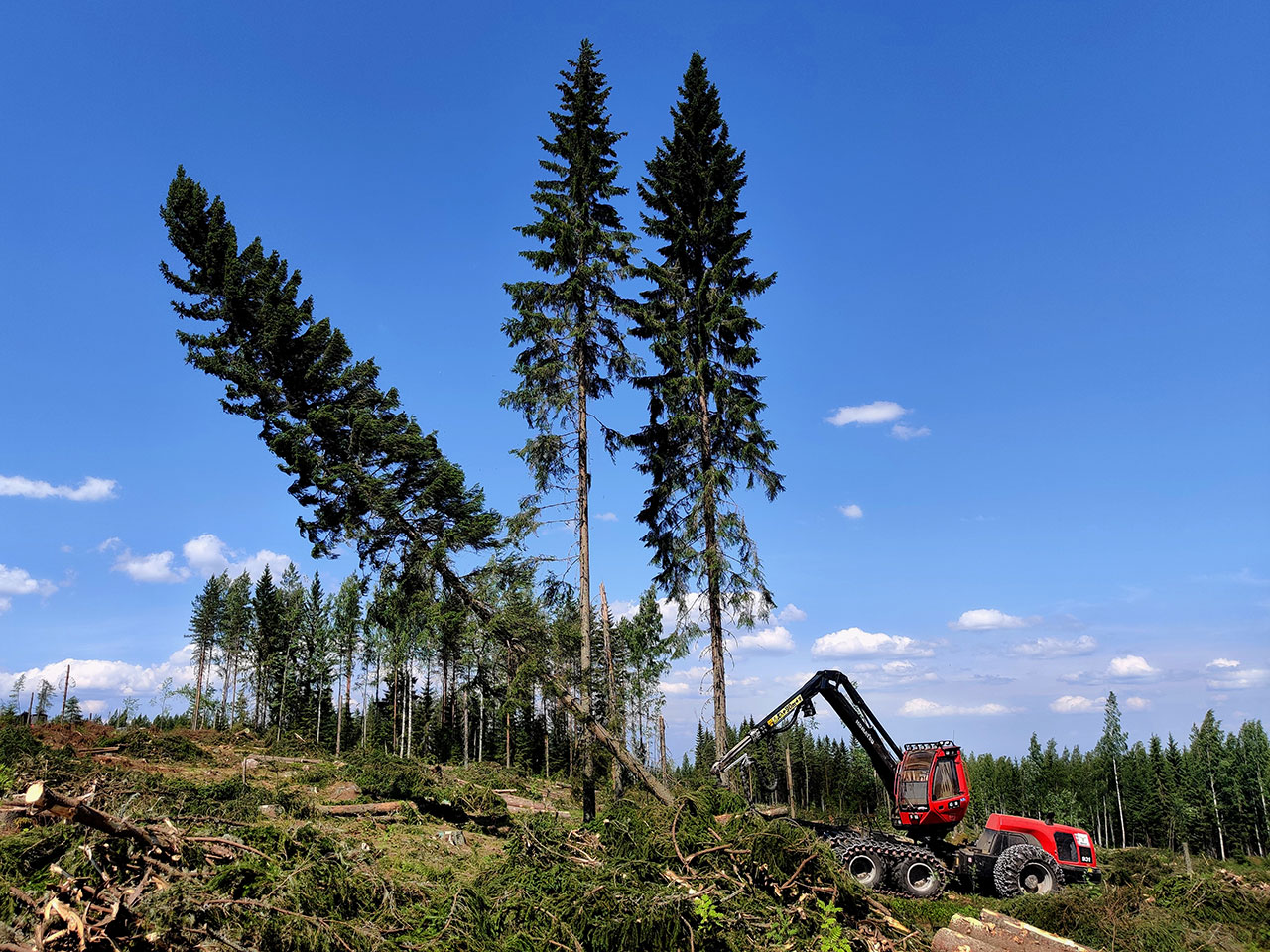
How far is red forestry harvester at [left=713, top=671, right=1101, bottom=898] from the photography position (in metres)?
13.6

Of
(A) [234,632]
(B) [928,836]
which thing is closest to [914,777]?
(B) [928,836]

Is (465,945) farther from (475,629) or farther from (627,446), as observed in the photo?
(627,446)

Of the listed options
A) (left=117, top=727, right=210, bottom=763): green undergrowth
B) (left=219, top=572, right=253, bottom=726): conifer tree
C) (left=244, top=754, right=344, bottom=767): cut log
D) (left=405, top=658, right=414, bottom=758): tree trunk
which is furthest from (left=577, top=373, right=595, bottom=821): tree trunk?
(left=219, top=572, right=253, bottom=726): conifer tree

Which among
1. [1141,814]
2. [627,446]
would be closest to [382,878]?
[627,446]

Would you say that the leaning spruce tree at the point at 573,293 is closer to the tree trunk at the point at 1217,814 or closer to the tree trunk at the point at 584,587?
the tree trunk at the point at 584,587

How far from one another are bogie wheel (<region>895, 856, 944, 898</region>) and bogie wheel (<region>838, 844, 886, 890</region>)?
357 millimetres

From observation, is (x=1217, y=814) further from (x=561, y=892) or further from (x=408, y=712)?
(x=561, y=892)

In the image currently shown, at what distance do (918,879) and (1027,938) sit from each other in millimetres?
5119

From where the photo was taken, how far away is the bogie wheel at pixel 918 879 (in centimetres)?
1352

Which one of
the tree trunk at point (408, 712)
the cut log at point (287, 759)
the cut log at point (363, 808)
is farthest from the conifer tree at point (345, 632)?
the cut log at point (363, 808)

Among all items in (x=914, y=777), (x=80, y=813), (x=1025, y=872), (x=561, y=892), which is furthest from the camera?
A: (x=914, y=777)

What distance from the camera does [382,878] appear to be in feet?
26.9

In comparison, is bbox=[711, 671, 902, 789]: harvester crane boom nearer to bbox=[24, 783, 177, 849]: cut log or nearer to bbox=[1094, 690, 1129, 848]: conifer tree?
bbox=[24, 783, 177, 849]: cut log

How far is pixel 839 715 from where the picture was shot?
623 inches
